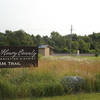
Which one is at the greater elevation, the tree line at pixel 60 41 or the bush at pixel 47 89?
the tree line at pixel 60 41

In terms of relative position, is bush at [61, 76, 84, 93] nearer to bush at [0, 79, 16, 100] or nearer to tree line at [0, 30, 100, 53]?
bush at [0, 79, 16, 100]

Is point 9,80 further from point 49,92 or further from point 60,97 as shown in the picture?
point 60,97

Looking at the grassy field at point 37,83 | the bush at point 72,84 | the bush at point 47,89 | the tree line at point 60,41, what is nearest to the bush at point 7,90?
the grassy field at point 37,83

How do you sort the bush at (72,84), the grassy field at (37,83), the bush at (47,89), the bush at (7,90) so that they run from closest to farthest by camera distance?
1. the bush at (7,90)
2. the grassy field at (37,83)
3. the bush at (47,89)
4. the bush at (72,84)

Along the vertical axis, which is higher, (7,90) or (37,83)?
(37,83)

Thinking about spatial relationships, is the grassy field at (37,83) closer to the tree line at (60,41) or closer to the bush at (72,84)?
the bush at (72,84)

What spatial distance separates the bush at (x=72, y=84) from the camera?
6.96 meters

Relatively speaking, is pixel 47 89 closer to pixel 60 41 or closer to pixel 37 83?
pixel 37 83

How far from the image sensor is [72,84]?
705 cm

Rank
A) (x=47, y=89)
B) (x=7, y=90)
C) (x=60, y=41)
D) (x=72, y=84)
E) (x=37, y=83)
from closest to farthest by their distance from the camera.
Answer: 1. (x=7, y=90)
2. (x=47, y=89)
3. (x=37, y=83)
4. (x=72, y=84)
5. (x=60, y=41)

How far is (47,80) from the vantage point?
714 cm

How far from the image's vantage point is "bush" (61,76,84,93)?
6.96 m

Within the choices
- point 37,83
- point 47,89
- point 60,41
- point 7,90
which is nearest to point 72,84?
point 47,89

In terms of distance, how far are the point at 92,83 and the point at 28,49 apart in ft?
9.49
